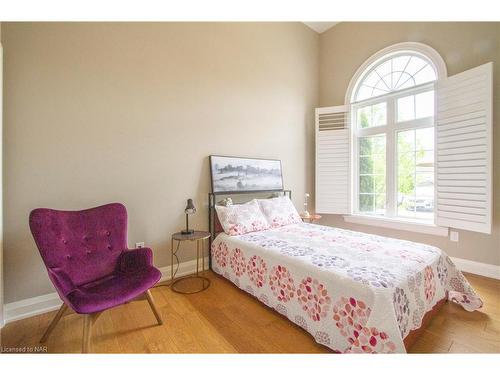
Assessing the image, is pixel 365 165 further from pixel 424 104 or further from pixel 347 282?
pixel 347 282

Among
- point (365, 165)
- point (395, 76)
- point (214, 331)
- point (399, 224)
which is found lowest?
point (214, 331)

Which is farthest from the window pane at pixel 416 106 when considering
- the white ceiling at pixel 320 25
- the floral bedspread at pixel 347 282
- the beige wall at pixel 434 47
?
the floral bedspread at pixel 347 282

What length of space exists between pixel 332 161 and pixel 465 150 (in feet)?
5.31

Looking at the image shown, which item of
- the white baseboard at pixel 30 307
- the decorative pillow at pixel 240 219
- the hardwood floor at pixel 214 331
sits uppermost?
the decorative pillow at pixel 240 219

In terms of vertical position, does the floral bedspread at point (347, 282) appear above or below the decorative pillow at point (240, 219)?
below

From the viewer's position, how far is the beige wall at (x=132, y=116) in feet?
6.15

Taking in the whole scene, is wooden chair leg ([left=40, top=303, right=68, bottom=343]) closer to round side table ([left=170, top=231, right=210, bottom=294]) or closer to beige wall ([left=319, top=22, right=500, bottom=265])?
round side table ([left=170, top=231, right=210, bottom=294])

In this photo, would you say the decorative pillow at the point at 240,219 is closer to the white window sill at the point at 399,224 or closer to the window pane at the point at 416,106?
the white window sill at the point at 399,224

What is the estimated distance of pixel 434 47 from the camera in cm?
284

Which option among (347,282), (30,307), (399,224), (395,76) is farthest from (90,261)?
(395,76)

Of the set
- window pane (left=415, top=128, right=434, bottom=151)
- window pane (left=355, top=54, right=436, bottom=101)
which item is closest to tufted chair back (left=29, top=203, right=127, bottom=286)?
window pane (left=415, top=128, right=434, bottom=151)

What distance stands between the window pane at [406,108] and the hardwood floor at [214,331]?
90.1 inches

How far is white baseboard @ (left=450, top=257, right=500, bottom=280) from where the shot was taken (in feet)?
8.16

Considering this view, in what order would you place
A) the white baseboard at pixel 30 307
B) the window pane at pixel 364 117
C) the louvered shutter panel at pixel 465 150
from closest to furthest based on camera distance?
the white baseboard at pixel 30 307 < the louvered shutter panel at pixel 465 150 < the window pane at pixel 364 117
